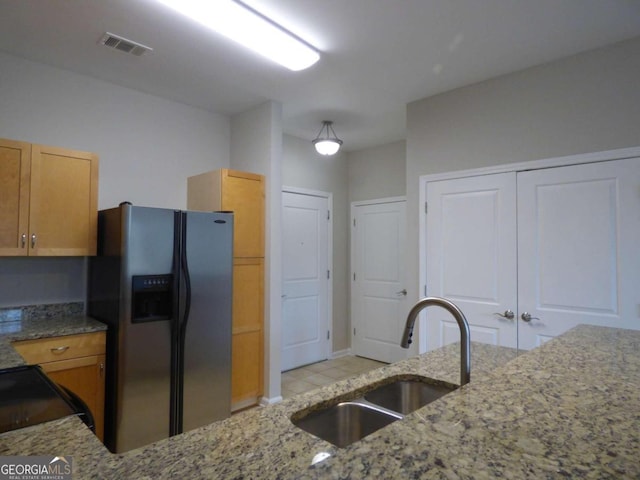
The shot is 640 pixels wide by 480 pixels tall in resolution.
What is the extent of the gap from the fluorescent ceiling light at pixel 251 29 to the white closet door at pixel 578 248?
188 cm

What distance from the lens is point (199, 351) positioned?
279cm

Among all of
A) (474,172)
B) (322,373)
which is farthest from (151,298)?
(474,172)

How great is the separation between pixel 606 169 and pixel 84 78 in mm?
3941

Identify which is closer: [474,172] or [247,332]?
[474,172]

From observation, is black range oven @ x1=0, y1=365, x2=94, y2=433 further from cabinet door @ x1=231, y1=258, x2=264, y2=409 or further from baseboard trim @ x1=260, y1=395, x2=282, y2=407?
baseboard trim @ x1=260, y1=395, x2=282, y2=407

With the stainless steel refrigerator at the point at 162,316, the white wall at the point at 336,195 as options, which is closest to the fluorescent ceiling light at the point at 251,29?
the stainless steel refrigerator at the point at 162,316

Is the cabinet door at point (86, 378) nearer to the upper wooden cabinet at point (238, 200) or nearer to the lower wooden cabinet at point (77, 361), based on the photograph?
the lower wooden cabinet at point (77, 361)

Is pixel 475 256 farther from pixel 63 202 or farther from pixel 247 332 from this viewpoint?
pixel 63 202

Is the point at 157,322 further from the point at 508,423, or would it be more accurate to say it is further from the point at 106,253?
the point at 508,423

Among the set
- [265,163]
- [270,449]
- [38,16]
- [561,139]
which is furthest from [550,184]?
[38,16]

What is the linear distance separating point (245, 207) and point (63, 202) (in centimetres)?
136

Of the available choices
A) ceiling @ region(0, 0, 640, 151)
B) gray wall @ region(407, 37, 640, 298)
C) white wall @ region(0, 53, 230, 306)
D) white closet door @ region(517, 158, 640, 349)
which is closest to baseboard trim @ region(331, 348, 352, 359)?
gray wall @ region(407, 37, 640, 298)

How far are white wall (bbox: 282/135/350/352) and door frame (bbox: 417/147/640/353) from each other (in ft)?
5.77

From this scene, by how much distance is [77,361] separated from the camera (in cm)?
244
